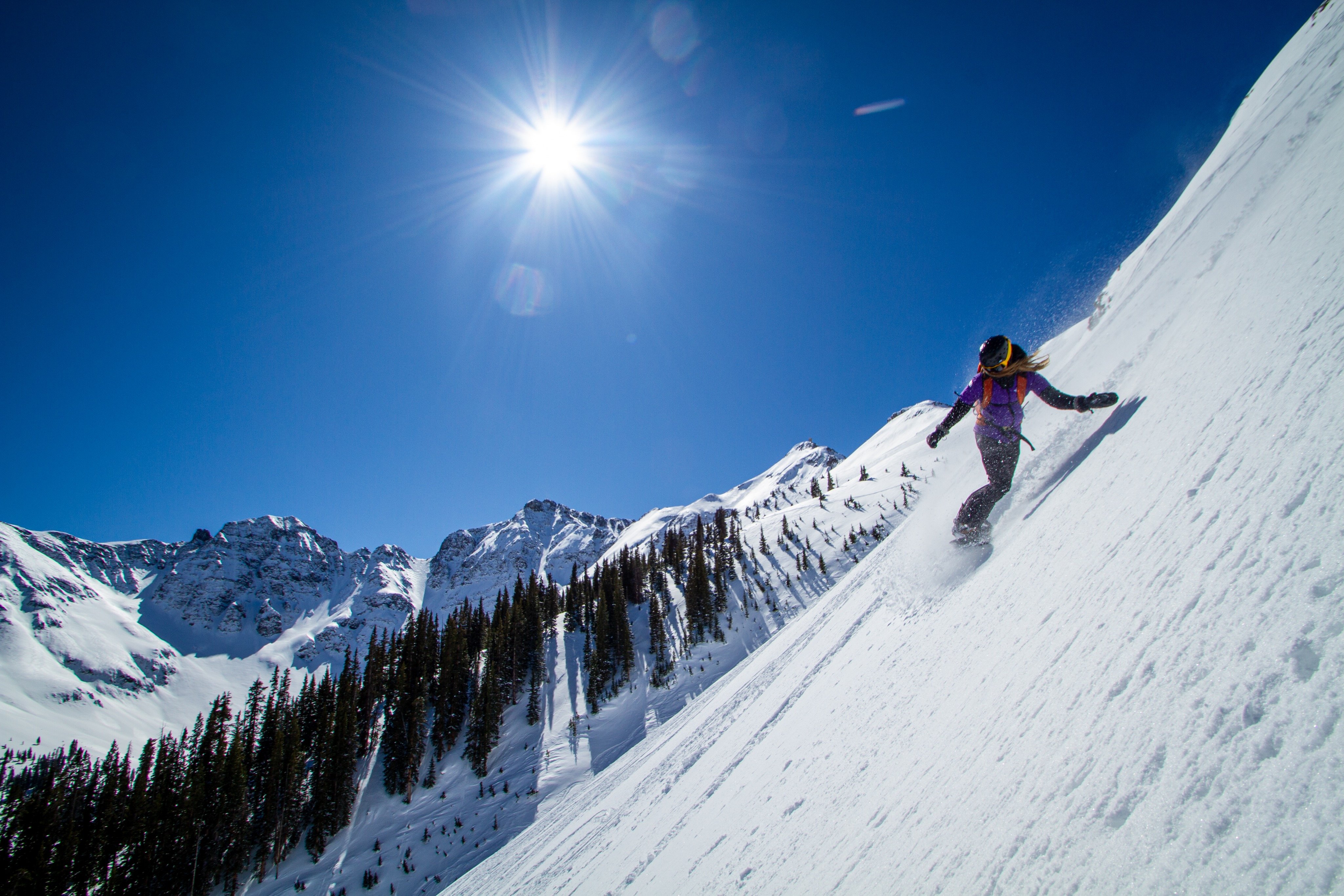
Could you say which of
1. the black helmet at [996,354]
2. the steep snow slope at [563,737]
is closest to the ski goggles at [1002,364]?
the black helmet at [996,354]

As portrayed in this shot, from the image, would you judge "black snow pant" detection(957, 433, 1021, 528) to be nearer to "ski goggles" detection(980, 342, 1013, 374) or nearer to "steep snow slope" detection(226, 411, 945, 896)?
"ski goggles" detection(980, 342, 1013, 374)

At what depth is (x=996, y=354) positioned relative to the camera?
599 cm

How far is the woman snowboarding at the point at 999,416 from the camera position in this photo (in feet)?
19.0

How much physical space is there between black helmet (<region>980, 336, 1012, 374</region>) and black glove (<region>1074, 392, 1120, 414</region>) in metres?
0.83

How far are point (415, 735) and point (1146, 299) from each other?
2377 inches

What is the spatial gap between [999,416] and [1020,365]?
0.64 meters

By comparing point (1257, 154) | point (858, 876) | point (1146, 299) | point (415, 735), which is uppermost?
point (415, 735)

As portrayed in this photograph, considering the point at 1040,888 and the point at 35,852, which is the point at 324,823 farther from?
the point at 1040,888

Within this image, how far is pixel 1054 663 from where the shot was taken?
2.44 meters

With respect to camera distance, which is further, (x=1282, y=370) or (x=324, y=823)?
→ (x=324, y=823)

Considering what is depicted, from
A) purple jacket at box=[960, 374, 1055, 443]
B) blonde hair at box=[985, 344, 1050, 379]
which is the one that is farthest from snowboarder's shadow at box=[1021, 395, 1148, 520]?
blonde hair at box=[985, 344, 1050, 379]

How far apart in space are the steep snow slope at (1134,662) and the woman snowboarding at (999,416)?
0.31 metres

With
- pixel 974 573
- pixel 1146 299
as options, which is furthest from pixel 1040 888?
pixel 1146 299

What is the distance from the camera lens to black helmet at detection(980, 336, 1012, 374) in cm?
596
